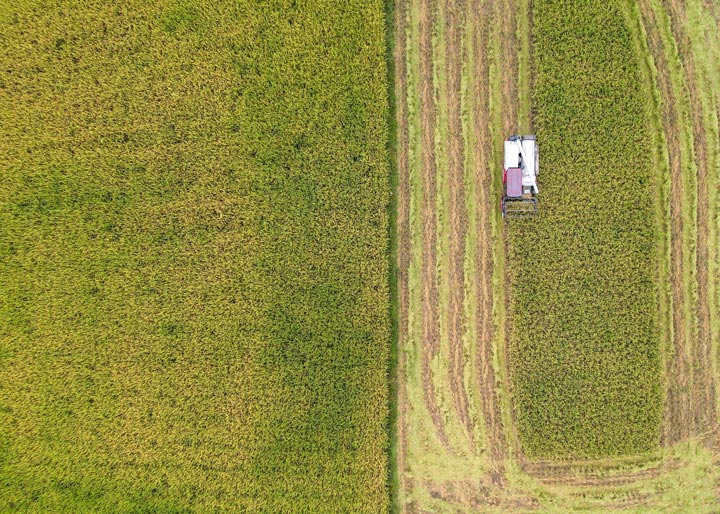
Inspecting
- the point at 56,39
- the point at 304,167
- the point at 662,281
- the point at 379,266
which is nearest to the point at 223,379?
the point at 379,266

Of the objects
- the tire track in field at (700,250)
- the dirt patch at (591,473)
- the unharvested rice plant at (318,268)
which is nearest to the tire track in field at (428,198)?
the unharvested rice plant at (318,268)

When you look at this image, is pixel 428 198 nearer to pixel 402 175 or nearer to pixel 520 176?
pixel 402 175

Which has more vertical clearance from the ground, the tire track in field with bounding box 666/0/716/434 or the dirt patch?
the tire track in field with bounding box 666/0/716/434

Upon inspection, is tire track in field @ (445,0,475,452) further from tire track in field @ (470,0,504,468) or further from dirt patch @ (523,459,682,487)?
dirt patch @ (523,459,682,487)

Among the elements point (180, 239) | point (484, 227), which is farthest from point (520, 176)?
point (180, 239)

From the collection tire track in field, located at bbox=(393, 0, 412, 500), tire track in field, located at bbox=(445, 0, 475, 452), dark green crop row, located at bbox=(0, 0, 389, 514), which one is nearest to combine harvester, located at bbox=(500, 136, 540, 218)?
tire track in field, located at bbox=(445, 0, 475, 452)

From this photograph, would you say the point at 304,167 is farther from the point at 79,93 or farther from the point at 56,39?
the point at 56,39

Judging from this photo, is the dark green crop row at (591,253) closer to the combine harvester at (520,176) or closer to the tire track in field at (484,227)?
the combine harvester at (520,176)
